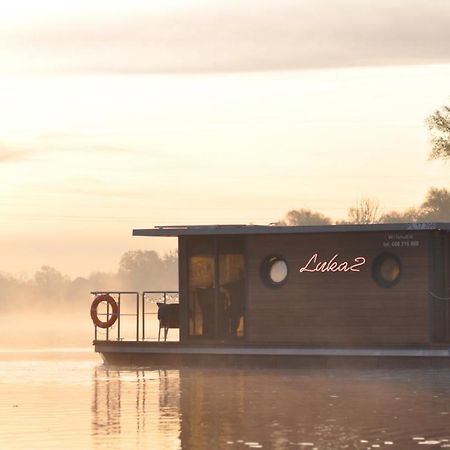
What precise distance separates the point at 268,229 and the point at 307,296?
1.88m

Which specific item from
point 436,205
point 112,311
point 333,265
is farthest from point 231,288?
point 436,205

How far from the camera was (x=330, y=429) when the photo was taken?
66.5 ft

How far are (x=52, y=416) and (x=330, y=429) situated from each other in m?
4.67

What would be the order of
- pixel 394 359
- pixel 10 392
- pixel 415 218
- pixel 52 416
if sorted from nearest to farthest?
pixel 52 416
pixel 10 392
pixel 394 359
pixel 415 218

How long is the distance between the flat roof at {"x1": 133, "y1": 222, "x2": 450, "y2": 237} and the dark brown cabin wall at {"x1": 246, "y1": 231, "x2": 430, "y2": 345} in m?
0.55

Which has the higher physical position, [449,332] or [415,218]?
[415,218]

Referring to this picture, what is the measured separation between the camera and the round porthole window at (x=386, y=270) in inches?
1355

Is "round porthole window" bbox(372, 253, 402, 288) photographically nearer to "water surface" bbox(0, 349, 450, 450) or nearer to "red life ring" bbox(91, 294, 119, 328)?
"water surface" bbox(0, 349, 450, 450)

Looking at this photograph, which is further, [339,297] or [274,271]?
[274,271]

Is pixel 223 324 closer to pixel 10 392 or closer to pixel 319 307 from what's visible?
pixel 319 307

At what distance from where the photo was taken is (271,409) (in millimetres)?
23406

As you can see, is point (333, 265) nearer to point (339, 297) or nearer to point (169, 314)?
point (339, 297)

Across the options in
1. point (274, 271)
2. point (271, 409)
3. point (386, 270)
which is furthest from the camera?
point (274, 271)

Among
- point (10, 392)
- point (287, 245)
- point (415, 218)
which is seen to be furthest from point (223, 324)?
point (415, 218)
